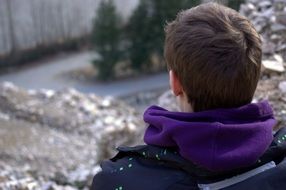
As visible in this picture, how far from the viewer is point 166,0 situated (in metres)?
18.6

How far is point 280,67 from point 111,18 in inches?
586

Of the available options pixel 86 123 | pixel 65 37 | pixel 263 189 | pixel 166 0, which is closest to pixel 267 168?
pixel 263 189

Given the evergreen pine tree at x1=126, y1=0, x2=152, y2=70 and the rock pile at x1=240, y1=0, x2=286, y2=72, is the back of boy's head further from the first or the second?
the evergreen pine tree at x1=126, y1=0, x2=152, y2=70

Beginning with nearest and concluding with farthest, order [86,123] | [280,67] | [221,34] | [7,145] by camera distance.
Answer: [221,34] → [280,67] → [7,145] → [86,123]

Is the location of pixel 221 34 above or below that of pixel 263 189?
above

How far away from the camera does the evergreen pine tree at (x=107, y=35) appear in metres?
18.8

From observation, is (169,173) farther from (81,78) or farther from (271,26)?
(81,78)

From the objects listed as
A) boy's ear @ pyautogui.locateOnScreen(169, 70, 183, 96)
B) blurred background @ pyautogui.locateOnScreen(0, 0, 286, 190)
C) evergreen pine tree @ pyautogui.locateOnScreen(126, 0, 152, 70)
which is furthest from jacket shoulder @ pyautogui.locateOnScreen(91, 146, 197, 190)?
evergreen pine tree @ pyautogui.locateOnScreen(126, 0, 152, 70)

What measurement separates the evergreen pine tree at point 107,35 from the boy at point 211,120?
16911 mm

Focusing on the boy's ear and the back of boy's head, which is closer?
the back of boy's head

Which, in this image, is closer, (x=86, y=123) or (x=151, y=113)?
(x=151, y=113)

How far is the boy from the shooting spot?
1.74 m

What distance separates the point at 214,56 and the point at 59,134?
6984mm

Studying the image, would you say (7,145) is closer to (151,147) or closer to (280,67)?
(280,67)
